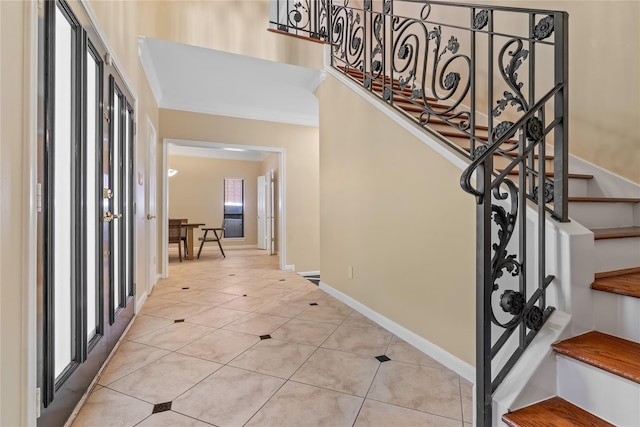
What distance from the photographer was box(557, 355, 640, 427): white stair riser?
3.13 ft

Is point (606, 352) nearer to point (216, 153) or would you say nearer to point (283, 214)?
point (283, 214)

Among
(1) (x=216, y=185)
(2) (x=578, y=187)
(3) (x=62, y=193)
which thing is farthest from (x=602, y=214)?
(1) (x=216, y=185)

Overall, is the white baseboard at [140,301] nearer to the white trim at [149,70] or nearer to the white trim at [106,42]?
the white trim at [106,42]

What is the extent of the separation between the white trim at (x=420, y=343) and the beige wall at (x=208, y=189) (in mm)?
6439

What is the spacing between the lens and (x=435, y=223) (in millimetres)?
2092

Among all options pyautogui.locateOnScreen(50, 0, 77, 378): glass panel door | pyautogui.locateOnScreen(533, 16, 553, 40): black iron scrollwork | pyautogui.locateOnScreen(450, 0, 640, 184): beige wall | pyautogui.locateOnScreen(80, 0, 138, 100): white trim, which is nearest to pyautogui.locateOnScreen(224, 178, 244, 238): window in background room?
pyautogui.locateOnScreen(80, 0, 138, 100): white trim

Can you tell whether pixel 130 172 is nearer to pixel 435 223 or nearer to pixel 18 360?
pixel 18 360

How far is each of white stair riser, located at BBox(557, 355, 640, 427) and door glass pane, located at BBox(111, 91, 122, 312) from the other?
2.56 meters

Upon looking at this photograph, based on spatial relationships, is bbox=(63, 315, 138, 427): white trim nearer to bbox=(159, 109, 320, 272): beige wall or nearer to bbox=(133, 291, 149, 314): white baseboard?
bbox=(133, 291, 149, 314): white baseboard

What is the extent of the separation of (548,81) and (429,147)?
4.35 feet

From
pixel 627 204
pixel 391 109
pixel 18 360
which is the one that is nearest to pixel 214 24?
pixel 391 109

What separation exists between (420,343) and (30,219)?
7.33 feet

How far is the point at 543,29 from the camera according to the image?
141cm

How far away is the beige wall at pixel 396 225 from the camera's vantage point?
1947mm
